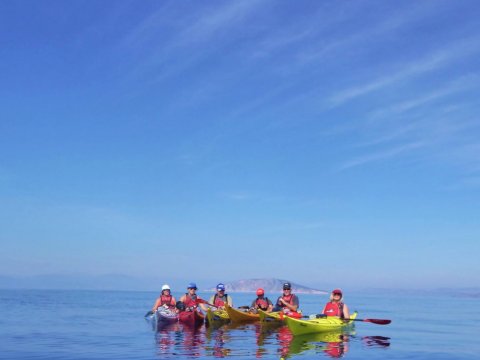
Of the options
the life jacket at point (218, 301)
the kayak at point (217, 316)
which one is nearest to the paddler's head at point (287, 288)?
the kayak at point (217, 316)

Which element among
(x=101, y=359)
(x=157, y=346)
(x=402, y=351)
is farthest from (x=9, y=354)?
(x=402, y=351)

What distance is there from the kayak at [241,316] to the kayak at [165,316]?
153 inches

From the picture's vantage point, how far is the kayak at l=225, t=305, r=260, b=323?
37.1 metres

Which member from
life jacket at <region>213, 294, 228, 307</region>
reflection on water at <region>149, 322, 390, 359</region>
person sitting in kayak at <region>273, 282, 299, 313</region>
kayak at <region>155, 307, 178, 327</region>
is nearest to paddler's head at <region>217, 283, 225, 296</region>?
life jacket at <region>213, 294, 228, 307</region>

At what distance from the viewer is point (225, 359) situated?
21250mm

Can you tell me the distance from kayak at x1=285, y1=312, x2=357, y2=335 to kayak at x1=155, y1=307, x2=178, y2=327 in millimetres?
9769

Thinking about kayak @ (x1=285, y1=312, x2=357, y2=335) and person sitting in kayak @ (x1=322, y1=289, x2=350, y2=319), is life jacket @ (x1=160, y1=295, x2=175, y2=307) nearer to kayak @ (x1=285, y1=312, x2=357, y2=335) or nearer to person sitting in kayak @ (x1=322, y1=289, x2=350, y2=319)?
kayak @ (x1=285, y1=312, x2=357, y2=335)

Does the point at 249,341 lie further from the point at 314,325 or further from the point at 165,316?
the point at 165,316

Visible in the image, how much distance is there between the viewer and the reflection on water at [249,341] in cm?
2341

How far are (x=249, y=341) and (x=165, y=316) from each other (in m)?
9.76

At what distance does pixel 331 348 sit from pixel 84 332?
57.8ft

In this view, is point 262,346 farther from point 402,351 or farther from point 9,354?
point 9,354

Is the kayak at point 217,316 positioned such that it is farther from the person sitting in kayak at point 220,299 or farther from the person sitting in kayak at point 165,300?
the person sitting in kayak at point 165,300

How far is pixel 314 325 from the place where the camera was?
1147 inches
